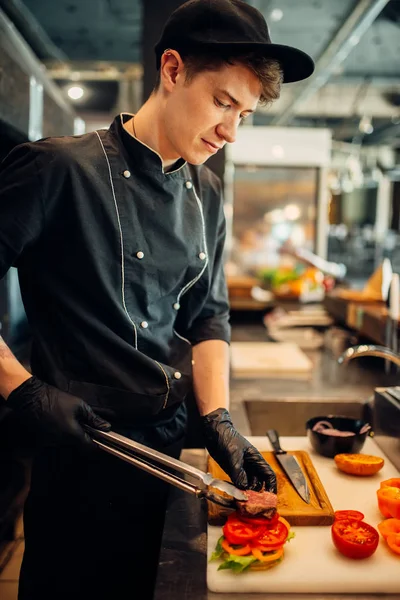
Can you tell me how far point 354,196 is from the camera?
74.9 feet

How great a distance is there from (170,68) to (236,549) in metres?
1.11

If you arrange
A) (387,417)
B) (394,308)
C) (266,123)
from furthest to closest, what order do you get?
1. (266,123)
2. (394,308)
3. (387,417)

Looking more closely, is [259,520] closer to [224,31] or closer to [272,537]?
[272,537]

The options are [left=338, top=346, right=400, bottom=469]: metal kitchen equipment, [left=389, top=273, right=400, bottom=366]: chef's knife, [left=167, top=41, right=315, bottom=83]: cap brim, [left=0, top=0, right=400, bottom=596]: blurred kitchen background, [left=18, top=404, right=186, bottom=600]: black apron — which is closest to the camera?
[left=167, top=41, right=315, bottom=83]: cap brim

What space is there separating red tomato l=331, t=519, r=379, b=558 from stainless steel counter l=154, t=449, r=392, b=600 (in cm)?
8

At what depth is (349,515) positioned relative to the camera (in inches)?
49.2

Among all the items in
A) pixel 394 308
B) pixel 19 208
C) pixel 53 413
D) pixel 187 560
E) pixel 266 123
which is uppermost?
pixel 266 123

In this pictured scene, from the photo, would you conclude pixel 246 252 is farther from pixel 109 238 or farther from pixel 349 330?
pixel 109 238

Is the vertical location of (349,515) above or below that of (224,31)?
below

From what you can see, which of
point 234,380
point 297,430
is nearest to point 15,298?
point 234,380

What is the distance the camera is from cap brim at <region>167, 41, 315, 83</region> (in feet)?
4.23

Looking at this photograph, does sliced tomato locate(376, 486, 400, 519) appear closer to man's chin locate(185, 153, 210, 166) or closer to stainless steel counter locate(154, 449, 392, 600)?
stainless steel counter locate(154, 449, 392, 600)

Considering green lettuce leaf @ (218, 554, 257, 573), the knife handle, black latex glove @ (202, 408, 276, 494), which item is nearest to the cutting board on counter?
the knife handle

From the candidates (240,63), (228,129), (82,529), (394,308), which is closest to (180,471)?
(82,529)
